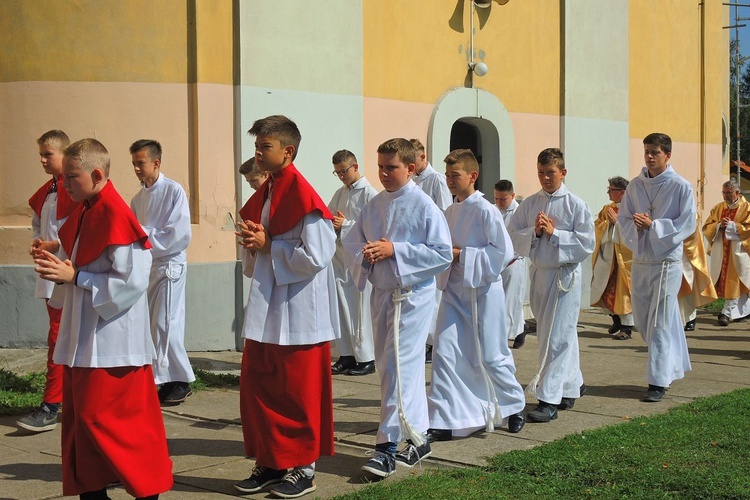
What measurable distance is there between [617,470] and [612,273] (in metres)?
7.52

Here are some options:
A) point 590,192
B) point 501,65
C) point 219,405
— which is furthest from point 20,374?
point 590,192

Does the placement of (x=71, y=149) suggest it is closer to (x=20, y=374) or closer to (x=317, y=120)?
A: (x=20, y=374)

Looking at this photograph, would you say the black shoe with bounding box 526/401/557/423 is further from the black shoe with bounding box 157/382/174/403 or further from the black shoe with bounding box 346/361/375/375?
the black shoe with bounding box 157/382/174/403

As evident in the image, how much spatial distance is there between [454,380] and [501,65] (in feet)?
26.0

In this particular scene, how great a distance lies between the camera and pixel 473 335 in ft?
22.7

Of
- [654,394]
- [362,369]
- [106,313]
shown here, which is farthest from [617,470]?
[362,369]

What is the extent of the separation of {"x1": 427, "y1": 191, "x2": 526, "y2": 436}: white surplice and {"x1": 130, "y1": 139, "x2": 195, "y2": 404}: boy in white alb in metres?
2.20

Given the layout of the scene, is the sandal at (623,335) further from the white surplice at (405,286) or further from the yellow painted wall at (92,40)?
the white surplice at (405,286)

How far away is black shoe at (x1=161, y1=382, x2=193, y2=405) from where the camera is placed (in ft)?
26.4

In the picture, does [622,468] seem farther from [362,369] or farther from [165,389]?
[362,369]

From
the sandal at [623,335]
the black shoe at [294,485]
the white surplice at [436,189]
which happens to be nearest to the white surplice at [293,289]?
the black shoe at [294,485]

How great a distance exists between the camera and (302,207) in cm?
568

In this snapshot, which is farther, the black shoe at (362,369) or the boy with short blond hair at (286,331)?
the black shoe at (362,369)

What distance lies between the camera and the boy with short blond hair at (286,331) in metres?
5.61
